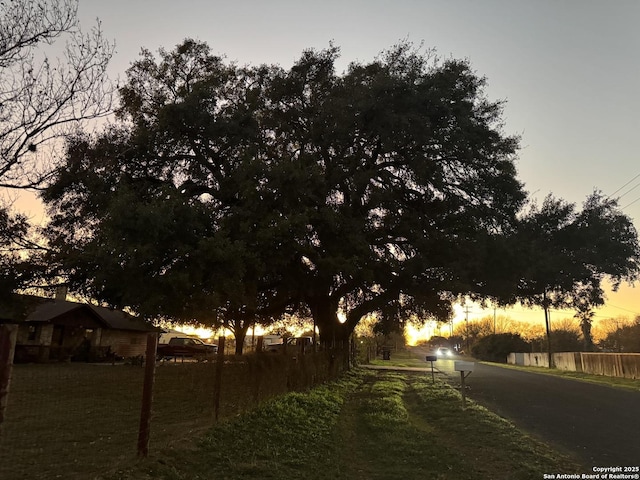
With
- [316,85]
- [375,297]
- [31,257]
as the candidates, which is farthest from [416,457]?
[316,85]

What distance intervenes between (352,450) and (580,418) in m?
7.62

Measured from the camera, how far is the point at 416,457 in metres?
8.10

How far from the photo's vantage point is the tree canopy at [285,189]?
14.2m

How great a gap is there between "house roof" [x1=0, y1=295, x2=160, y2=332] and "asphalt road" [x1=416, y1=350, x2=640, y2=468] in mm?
12041

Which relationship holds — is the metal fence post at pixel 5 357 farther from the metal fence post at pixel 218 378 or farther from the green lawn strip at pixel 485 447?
the green lawn strip at pixel 485 447

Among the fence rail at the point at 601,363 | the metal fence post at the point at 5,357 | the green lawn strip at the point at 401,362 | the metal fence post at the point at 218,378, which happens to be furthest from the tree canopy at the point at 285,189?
the green lawn strip at the point at 401,362

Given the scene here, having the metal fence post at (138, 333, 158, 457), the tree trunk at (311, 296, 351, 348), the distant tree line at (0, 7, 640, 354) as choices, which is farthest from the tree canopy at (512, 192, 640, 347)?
the metal fence post at (138, 333, 158, 457)

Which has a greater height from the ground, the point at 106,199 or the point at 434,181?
→ the point at 434,181

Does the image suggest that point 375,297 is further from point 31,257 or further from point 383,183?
point 31,257

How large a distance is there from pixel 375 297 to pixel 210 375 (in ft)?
47.5

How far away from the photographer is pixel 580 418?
12.8 m

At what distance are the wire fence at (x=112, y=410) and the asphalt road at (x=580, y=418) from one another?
6.41 meters

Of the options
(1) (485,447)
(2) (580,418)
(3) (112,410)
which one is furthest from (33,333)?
(2) (580,418)

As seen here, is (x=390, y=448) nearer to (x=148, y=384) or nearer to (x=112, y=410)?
(x=148, y=384)
